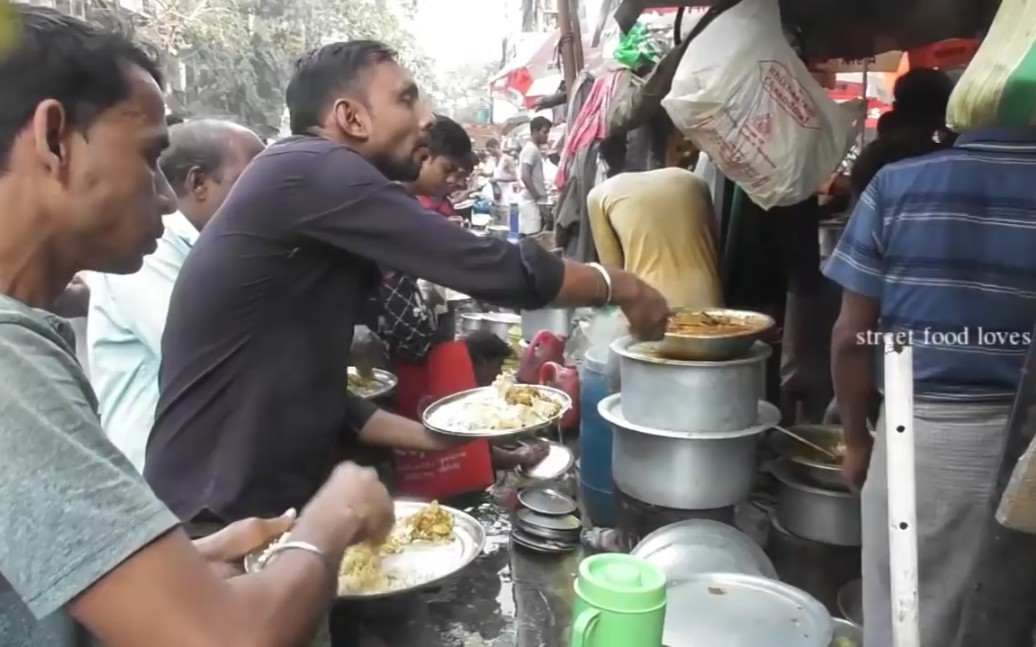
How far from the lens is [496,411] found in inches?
115

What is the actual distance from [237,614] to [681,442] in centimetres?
210

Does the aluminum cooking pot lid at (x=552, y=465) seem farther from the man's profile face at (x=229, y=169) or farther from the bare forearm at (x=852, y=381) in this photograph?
the man's profile face at (x=229, y=169)

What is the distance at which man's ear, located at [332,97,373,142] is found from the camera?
6.97ft

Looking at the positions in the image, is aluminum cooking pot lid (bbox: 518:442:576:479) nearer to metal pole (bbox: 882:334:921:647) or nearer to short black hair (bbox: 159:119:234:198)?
short black hair (bbox: 159:119:234:198)

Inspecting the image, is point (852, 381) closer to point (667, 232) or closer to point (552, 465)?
point (552, 465)

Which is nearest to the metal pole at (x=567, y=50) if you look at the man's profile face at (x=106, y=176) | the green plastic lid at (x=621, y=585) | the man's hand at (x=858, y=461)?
the man's hand at (x=858, y=461)

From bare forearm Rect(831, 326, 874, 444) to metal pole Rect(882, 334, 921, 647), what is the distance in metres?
1.48

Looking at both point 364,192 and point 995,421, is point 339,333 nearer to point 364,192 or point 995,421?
point 364,192

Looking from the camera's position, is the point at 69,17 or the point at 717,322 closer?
the point at 69,17

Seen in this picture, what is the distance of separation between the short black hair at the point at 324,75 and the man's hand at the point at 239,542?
3.67ft

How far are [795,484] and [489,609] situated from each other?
3.89ft

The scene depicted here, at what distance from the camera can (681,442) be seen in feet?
9.29

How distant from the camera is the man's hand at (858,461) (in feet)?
8.92

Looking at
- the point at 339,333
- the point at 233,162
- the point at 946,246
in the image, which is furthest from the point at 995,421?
the point at 233,162
